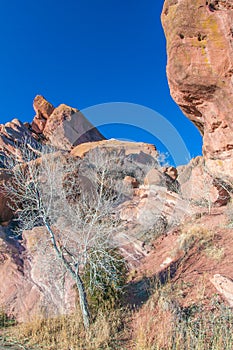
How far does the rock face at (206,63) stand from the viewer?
6.20 m

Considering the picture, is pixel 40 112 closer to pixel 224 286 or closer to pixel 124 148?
pixel 124 148

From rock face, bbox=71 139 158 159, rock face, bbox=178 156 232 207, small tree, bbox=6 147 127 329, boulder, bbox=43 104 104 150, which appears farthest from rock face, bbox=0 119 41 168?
rock face, bbox=178 156 232 207

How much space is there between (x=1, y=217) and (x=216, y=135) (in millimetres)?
7879

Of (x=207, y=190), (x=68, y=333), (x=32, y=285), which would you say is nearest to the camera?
(x=68, y=333)

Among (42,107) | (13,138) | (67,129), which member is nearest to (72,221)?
(13,138)

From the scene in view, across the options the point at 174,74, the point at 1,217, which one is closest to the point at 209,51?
the point at 174,74

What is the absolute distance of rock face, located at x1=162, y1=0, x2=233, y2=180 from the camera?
6.20 meters

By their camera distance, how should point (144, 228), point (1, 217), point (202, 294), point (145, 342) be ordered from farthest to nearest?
1. point (144, 228)
2. point (1, 217)
3. point (202, 294)
4. point (145, 342)

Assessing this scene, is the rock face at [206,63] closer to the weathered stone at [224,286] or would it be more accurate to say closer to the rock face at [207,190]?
the rock face at [207,190]

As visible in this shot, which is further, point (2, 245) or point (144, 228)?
point (144, 228)

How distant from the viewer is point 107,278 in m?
5.38

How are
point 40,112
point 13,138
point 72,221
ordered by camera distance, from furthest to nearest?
1. point 40,112
2. point 13,138
3. point 72,221

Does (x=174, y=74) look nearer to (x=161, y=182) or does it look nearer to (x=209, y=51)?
(x=209, y=51)

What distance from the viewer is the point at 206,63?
6.41 metres
